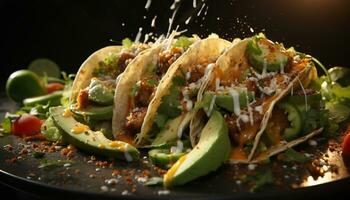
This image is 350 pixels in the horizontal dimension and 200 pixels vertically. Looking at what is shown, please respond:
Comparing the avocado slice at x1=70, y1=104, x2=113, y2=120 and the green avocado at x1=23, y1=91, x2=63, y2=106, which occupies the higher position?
the avocado slice at x1=70, y1=104, x2=113, y2=120

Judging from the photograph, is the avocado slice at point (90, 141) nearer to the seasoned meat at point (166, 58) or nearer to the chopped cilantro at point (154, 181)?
the chopped cilantro at point (154, 181)

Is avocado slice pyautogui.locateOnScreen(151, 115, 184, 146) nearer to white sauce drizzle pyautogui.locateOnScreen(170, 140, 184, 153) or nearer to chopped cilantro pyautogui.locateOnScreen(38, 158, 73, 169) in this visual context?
white sauce drizzle pyautogui.locateOnScreen(170, 140, 184, 153)

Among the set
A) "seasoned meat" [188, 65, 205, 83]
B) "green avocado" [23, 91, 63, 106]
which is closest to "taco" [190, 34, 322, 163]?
"seasoned meat" [188, 65, 205, 83]

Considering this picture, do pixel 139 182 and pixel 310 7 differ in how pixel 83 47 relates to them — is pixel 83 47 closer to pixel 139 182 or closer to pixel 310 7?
pixel 310 7

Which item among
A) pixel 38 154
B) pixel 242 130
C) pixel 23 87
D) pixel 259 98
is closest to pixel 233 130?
pixel 242 130

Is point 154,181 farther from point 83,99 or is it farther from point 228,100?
point 83,99

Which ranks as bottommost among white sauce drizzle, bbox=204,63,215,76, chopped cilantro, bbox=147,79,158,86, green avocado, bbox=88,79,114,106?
green avocado, bbox=88,79,114,106

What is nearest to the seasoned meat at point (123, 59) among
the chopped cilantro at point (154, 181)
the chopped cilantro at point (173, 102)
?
the chopped cilantro at point (173, 102)
